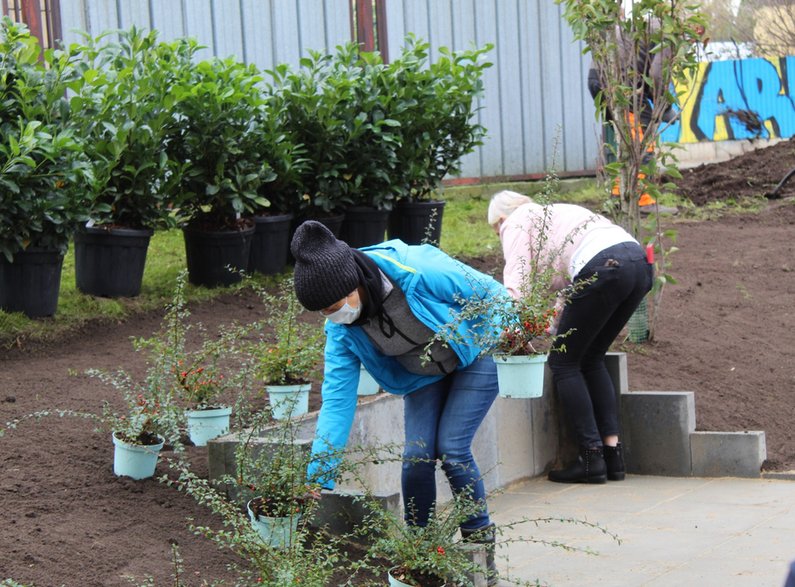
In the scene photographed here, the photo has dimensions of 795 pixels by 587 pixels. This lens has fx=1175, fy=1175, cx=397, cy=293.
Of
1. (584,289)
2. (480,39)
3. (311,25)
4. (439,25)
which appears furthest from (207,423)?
(480,39)

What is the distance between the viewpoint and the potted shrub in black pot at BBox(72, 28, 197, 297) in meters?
7.64

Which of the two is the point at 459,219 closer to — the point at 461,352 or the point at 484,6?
the point at 484,6

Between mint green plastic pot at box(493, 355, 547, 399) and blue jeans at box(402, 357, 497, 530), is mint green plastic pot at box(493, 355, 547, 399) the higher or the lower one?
the higher one

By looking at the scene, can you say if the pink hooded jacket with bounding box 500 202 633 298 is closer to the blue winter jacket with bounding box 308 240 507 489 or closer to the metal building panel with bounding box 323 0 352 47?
the blue winter jacket with bounding box 308 240 507 489

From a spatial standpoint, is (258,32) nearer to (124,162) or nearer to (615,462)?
(124,162)

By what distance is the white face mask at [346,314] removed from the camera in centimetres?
444

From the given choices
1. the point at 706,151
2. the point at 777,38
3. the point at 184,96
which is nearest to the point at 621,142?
the point at 184,96

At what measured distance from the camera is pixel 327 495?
4.99 m

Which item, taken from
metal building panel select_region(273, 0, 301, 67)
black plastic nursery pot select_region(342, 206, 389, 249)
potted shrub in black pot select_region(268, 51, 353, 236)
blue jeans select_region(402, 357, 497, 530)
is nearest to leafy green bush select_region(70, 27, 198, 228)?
potted shrub in black pot select_region(268, 51, 353, 236)

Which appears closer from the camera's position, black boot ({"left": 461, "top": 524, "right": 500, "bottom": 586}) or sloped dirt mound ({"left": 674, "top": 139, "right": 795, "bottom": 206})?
black boot ({"left": 461, "top": 524, "right": 500, "bottom": 586})

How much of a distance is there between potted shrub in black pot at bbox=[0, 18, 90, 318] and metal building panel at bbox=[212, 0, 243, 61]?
4128 mm

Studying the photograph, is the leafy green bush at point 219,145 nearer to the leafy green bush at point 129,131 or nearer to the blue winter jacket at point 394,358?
the leafy green bush at point 129,131

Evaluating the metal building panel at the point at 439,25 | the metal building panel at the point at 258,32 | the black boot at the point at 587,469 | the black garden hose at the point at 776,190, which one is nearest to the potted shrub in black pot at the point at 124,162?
the black boot at the point at 587,469

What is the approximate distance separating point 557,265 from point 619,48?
8.60 feet
